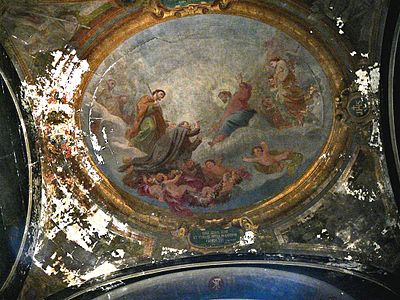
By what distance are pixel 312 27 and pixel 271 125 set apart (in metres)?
1.96

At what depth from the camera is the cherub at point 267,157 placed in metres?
10.9

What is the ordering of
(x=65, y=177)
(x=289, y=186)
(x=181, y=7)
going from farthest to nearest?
(x=289, y=186) < (x=65, y=177) < (x=181, y=7)

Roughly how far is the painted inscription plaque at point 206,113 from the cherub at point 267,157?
0.06 feet

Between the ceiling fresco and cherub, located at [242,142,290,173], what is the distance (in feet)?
0.06

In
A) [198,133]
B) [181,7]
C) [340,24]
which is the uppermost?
[181,7]

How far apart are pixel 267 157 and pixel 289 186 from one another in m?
0.67

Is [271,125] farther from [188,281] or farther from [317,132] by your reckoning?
[188,281]

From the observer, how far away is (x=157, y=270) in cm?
1104

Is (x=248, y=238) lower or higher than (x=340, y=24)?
lower

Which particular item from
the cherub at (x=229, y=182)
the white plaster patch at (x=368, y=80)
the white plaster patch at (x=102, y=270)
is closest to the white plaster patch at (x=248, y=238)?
the cherub at (x=229, y=182)

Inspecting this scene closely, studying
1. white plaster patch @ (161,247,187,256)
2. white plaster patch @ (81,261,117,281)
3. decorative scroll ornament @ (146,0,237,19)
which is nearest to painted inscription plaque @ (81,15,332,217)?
decorative scroll ornament @ (146,0,237,19)

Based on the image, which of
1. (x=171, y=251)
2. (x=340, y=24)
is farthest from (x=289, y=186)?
(x=340, y=24)

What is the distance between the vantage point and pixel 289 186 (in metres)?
10.9

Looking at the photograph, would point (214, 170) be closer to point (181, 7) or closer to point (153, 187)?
point (153, 187)
